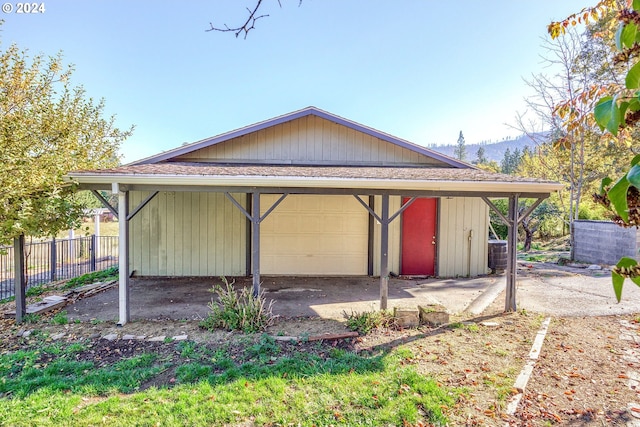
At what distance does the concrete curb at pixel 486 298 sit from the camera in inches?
237

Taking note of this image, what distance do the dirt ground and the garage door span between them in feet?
10.1

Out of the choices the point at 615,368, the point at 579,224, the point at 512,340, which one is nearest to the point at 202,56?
the point at 512,340

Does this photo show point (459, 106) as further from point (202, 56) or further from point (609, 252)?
point (202, 56)

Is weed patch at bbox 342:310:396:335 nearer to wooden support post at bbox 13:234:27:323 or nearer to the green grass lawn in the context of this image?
the green grass lawn

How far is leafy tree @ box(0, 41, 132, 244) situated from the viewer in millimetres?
4965

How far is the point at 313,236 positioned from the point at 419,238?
109 inches

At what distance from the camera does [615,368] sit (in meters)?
3.91

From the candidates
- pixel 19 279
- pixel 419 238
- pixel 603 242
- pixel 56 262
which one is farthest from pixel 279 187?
pixel 603 242

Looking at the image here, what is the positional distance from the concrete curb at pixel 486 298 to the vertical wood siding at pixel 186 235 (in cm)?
532

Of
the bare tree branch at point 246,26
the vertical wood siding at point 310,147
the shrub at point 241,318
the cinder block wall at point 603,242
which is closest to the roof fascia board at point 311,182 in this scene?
the shrub at point 241,318

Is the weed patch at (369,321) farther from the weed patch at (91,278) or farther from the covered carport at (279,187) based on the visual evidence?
the weed patch at (91,278)

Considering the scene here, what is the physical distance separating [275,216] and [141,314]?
12.4ft

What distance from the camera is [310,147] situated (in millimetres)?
8320

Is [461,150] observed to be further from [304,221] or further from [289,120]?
[289,120]
